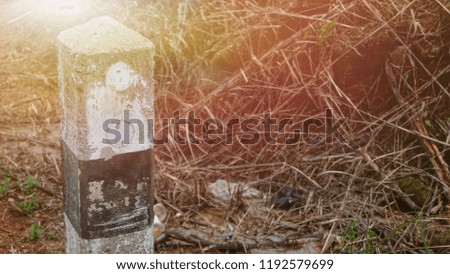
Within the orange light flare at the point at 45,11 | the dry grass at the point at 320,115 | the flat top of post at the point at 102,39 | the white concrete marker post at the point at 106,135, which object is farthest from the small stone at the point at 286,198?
the orange light flare at the point at 45,11

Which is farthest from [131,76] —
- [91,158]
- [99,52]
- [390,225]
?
[390,225]

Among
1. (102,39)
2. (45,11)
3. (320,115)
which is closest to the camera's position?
(102,39)

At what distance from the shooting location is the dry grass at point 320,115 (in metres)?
3.63

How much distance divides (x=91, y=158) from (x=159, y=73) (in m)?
1.98

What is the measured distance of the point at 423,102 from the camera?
3795 mm

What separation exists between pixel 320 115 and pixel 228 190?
0.64 m

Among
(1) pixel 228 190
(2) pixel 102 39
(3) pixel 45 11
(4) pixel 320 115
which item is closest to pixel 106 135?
(2) pixel 102 39

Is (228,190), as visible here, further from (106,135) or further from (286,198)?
(106,135)

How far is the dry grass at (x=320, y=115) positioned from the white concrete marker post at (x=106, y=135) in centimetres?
75

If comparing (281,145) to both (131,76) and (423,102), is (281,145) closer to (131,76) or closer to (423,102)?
(423,102)

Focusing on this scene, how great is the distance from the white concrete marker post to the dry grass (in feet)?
2.45

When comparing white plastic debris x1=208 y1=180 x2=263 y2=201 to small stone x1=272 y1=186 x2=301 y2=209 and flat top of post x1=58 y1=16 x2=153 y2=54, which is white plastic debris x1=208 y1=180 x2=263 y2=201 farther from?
flat top of post x1=58 y1=16 x2=153 y2=54

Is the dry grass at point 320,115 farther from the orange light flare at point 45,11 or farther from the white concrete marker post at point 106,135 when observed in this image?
the orange light flare at point 45,11

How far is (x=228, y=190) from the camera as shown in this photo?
3.86 metres
